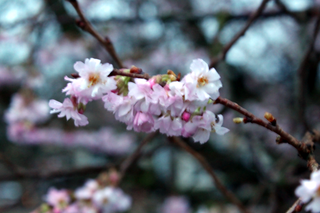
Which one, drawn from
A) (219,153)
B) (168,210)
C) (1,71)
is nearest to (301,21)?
(219,153)

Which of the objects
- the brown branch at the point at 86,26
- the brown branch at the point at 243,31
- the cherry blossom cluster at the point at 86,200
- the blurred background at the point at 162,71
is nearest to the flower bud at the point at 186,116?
the brown branch at the point at 86,26

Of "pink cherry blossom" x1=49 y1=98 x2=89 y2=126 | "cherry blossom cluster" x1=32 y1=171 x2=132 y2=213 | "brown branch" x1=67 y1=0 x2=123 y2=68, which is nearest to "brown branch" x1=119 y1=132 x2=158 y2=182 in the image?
"cherry blossom cluster" x1=32 y1=171 x2=132 y2=213

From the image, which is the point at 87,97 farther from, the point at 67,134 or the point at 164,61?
the point at 164,61

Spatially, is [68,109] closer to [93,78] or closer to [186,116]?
[93,78]

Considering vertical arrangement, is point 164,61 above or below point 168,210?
above

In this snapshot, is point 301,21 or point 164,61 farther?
point 164,61

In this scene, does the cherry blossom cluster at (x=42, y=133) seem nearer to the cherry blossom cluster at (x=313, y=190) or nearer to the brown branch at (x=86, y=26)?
the brown branch at (x=86, y=26)

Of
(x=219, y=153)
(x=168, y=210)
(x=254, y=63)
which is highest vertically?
(x=254, y=63)
